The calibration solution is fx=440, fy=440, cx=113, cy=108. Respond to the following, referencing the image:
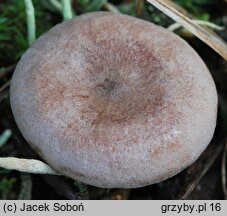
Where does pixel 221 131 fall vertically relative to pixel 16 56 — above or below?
below

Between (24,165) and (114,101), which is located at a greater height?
(114,101)

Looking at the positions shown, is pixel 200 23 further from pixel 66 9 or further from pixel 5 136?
pixel 5 136

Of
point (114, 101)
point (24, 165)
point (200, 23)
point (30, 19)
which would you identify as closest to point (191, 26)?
point (200, 23)

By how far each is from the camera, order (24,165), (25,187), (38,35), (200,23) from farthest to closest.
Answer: (38,35), (200,23), (25,187), (24,165)

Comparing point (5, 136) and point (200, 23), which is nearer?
point (5, 136)

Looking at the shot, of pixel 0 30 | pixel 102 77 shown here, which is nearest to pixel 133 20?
pixel 102 77

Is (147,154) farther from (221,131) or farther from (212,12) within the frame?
(212,12)
